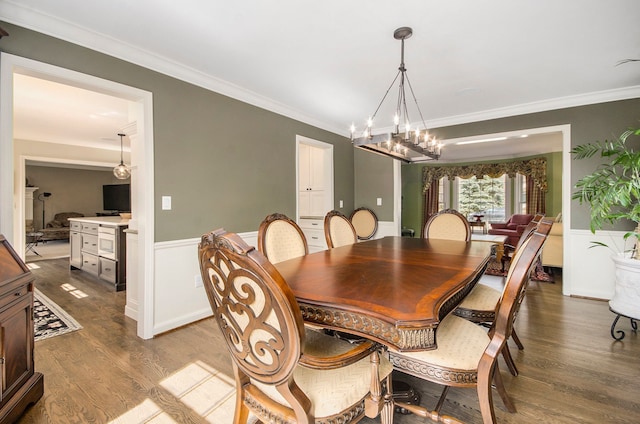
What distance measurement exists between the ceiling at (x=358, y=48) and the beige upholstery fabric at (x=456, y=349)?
1.96 m

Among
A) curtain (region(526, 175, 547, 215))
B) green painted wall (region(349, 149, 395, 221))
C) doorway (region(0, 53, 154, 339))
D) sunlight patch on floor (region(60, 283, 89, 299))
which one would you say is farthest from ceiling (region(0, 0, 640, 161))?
curtain (region(526, 175, 547, 215))

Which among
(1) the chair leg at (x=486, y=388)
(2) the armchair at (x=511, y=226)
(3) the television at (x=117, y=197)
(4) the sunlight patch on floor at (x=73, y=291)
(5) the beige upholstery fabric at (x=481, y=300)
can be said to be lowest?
(4) the sunlight patch on floor at (x=73, y=291)

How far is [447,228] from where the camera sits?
321 cm

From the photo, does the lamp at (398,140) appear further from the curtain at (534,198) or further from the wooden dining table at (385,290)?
the curtain at (534,198)

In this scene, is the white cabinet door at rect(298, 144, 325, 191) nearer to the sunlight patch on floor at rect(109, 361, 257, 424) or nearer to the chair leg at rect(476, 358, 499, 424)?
the sunlight patch on floor at rect(109, 361, 257, 424)

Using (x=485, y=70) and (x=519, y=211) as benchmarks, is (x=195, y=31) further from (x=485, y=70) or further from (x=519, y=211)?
(x=519, y=211)

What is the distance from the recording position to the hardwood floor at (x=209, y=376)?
5.19ft

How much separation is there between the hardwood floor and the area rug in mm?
Result: 103

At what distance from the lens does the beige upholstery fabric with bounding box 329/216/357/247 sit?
281cm

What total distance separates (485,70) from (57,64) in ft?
11.5

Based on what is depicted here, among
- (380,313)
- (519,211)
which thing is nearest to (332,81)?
(380,313)

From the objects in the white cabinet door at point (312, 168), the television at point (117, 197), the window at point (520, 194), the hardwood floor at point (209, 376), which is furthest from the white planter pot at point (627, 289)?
the television at point (117, 197)

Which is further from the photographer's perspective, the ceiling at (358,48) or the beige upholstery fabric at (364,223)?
the beige upholstery fabric at (364,223)

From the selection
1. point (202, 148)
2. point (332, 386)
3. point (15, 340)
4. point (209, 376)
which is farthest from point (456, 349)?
point (202, 148)
